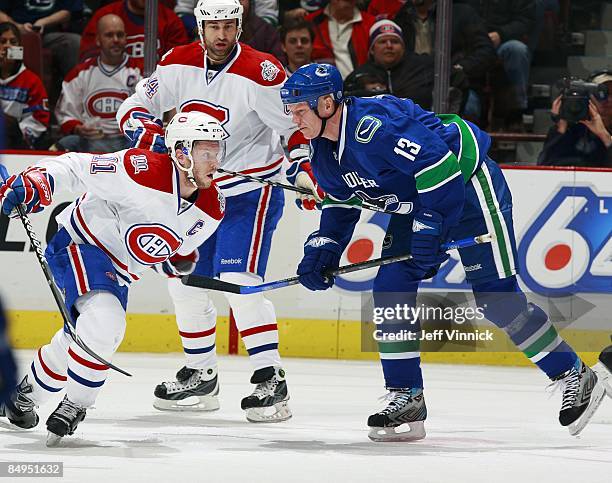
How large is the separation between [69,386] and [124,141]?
2.60 m

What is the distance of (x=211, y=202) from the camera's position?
4.00 metres

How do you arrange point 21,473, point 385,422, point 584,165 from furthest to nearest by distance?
point 584,165 < point 385,422 < point 21,473

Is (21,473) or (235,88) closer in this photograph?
(21,473)


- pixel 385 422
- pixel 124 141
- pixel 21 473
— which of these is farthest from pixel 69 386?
pixel 124 141

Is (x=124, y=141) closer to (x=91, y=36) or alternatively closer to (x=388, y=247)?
(x=91, y=36)

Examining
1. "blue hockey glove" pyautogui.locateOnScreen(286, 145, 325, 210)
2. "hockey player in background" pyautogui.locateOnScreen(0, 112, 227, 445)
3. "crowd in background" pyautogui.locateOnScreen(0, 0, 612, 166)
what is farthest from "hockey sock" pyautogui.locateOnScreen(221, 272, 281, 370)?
"crowd in background" pyautogui.locateOnScreen(0, 0, 612, 166)

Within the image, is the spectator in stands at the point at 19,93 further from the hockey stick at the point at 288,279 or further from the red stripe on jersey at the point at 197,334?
the hockey stick at the point at 288,279

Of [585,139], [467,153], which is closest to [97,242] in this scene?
[467,153]

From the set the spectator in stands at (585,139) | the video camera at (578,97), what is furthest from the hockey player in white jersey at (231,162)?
the video camera at (578,97)

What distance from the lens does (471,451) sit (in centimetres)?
382

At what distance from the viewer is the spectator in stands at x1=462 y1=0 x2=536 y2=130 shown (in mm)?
6164

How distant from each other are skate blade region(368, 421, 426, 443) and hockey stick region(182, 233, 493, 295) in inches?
19.6

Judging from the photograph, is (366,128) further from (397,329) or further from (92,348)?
(92,348)

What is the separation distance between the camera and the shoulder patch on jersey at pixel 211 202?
397 cm
